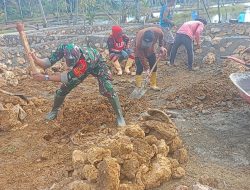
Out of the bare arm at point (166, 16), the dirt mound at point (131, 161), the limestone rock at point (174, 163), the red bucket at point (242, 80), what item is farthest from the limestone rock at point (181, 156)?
the bare arm at point (166, 16)

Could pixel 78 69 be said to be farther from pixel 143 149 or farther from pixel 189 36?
pixel 189 36

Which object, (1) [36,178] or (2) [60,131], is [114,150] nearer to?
(1) [36,178]

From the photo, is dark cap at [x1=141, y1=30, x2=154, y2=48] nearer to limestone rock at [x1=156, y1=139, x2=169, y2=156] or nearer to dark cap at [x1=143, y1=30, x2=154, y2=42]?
dark cap at [x1=143, y1=30, x2=154, y2=42]

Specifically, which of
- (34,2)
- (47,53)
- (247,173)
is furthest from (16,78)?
(34,2)

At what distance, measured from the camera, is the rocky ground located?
Answer: 131 inches

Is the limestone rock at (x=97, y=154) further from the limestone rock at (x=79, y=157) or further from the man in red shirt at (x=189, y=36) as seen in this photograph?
the man in red shirt at (x=189, y=36)

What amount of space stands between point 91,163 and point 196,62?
648 cm

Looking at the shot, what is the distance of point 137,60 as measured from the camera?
22.2 ft

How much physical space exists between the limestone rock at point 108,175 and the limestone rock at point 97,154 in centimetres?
21

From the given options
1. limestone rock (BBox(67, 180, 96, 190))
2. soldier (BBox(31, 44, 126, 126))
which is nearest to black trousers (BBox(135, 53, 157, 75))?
soldier (BBox(31, 44, 126, 126))

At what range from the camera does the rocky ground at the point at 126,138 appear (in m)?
3.32

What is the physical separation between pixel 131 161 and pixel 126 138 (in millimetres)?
446

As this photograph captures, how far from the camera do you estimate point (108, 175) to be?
291 cm

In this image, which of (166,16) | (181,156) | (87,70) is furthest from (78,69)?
(166,16)
